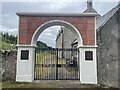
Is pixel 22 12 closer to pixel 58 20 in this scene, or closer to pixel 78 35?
pixel 58 20

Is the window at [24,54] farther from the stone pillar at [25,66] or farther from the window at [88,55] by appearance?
the window at [88,55]

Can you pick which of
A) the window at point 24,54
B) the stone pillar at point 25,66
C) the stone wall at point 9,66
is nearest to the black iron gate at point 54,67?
the stone pillar at point 25,66

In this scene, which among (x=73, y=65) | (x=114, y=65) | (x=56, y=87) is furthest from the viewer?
(x=73, y=65)

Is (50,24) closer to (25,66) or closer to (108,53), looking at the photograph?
(25,66)

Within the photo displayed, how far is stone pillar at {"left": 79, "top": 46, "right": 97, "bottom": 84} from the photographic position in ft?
32.2

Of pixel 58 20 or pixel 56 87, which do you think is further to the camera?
pixel 58 20

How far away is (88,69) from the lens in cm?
990

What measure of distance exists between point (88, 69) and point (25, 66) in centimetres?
377

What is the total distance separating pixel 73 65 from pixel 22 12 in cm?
809

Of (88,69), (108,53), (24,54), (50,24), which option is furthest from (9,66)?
(108,53)

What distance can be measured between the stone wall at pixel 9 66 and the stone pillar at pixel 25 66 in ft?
1.66

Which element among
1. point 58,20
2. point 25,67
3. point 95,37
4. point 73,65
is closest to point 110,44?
point 95,37

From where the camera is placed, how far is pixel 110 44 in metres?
9.71

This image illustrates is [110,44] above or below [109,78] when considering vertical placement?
above
